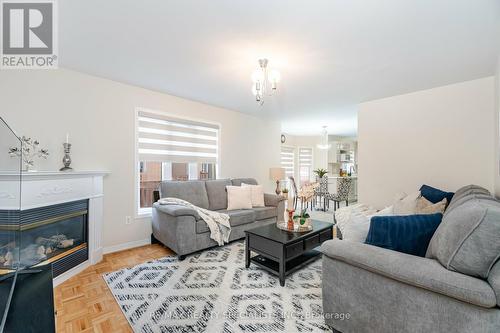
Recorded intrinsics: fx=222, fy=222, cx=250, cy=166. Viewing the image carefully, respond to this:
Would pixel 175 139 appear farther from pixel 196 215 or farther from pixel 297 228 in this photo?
pixel 297 228

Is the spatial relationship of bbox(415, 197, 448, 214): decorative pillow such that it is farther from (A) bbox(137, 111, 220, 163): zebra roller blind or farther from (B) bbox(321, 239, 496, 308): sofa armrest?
(A) bbox(137, 111, 220, 163): zebra roller blind

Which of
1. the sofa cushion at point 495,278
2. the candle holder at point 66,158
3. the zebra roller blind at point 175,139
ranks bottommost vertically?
the sofa cushion at point 495,278

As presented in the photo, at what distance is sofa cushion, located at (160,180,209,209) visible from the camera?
11.1ft

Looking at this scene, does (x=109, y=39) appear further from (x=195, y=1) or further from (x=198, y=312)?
(x=198, y=312)

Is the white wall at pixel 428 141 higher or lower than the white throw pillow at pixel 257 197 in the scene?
higher

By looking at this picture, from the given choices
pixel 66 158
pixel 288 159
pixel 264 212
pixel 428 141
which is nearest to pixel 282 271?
pixel 264 212

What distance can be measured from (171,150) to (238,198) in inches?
55.9

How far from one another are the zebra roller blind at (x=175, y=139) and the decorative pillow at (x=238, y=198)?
0.82 metres

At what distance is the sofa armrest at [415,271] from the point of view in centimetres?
100

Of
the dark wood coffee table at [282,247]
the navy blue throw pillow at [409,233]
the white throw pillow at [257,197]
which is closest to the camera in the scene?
the navy blue throw pillow at [409,233]

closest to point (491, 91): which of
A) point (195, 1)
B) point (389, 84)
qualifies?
point (389, 84)

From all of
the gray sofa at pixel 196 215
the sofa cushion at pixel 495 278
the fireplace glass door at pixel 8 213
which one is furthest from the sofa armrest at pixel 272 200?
the fireplace glass door at pixel 8 213

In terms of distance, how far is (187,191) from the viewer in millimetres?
3566

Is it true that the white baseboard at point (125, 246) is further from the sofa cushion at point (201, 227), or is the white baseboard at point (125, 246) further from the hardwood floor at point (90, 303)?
the sofa cushion at point (201, 227)
